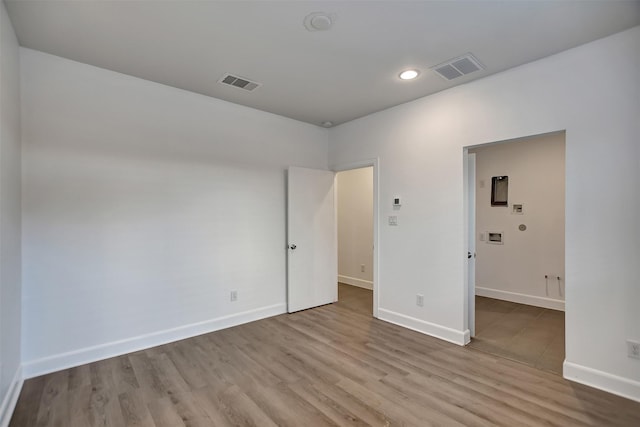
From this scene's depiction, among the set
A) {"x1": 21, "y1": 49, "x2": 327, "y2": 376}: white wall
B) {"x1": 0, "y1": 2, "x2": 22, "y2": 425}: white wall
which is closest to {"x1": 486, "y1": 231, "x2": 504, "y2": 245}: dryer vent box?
{"x1": 21, "y1": 49, "x2": 327, "y2": 376}: white wall

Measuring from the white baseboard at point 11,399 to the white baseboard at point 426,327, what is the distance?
3.42m

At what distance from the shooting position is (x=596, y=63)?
237 cm

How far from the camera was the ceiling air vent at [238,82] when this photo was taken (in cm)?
302

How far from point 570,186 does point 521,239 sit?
2372mm

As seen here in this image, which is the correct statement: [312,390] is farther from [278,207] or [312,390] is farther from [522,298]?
[522,298]

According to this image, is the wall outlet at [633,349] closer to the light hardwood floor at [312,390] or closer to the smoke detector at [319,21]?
the light hardwood floor at [312,390]

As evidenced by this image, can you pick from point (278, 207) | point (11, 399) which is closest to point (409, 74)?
point (278, 207)

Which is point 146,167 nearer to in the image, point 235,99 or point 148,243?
point 148,243

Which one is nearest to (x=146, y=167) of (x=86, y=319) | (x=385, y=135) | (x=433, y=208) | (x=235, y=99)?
(x=235, y=99)

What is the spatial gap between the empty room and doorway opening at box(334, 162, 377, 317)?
1.53m

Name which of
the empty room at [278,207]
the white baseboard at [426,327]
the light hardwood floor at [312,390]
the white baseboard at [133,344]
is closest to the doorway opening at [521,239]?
the empty room at [278,207]

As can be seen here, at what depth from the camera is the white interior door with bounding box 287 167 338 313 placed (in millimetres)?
4180

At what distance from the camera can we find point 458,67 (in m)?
2.79

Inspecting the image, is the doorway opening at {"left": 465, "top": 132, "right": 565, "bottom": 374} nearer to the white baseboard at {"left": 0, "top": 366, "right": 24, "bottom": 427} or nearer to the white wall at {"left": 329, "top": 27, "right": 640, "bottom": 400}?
the white wall at {"left": 329, "top": 27, "right": 640, "bottom": 400}
